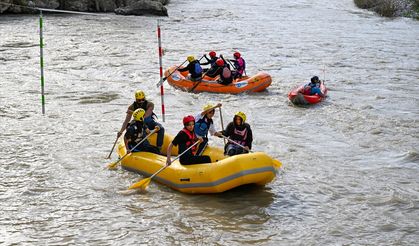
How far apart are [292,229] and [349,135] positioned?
495 centimetres

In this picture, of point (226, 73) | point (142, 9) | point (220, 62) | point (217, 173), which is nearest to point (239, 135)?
point (217, 173)

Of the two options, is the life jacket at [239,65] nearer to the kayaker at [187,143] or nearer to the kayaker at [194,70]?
the kayaker at [194,70]

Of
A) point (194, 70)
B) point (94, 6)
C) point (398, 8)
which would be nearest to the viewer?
point (194, 70)

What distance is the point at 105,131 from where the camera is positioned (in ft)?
41.4

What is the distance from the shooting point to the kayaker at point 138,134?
9.62m

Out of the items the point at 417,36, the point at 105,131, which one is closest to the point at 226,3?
the point at 417,36

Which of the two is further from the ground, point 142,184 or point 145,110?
point 145,110

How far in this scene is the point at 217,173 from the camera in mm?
8430

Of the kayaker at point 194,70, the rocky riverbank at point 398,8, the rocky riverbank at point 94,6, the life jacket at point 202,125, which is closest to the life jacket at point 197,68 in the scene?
the kayaker at point 194,70

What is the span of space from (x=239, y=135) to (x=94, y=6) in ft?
91.2

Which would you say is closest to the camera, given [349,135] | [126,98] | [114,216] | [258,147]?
[114,216]

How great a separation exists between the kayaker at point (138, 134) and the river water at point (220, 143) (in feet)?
1.54

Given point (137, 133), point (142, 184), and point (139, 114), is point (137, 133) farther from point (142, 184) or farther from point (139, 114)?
point (142, 184)

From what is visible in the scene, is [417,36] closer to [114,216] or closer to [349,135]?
[349,135]
